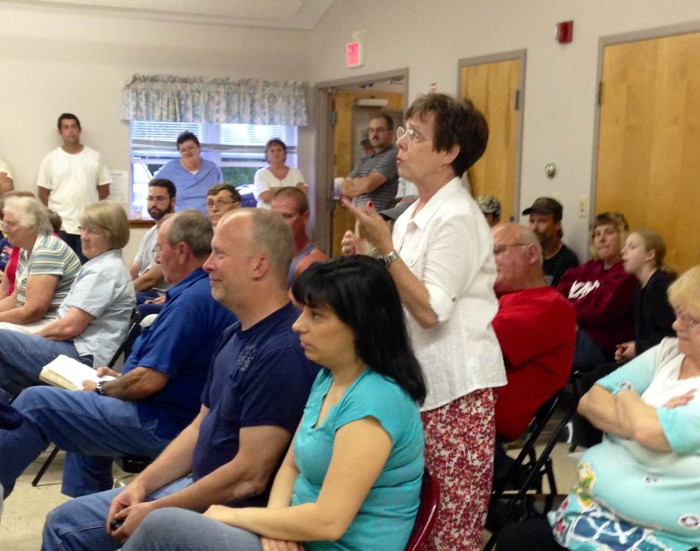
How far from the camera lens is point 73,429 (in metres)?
2.60

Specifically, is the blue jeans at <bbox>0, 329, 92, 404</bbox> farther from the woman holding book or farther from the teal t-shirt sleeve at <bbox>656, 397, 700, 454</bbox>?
the teal t-shirt sleeve at <bbox>656, 397, 700, 454</bbox>

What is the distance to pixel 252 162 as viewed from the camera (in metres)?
8.63

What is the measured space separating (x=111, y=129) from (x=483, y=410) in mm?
6586

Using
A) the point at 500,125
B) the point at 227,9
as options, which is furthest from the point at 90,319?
the point at 227,9

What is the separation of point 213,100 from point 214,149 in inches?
20.9

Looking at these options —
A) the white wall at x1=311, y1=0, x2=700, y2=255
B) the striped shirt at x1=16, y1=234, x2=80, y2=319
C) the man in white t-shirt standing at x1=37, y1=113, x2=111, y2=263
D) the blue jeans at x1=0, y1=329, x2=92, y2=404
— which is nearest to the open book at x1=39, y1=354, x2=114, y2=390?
the blue jeans at x1=0, y1=329, x2=92, y2=404

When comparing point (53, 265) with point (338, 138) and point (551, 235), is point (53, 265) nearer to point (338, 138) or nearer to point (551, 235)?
point (551, 235)

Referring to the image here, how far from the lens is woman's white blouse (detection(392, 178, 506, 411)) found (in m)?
1.94

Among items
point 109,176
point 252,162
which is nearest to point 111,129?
point 109,176

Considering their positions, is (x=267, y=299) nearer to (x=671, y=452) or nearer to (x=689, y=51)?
(x=671, y=452)

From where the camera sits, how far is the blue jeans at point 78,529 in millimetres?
2057

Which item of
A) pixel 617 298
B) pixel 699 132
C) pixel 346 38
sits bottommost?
pixel 617 298

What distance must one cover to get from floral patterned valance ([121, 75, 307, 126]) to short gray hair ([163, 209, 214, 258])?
541 cm

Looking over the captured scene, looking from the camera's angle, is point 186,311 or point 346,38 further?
point 346,38
